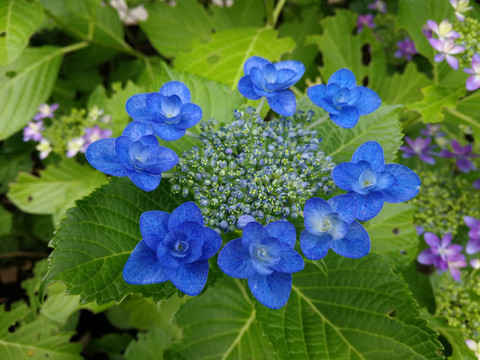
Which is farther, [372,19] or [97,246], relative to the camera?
[372,19]

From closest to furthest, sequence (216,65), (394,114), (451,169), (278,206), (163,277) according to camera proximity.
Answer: (163,277) → (278,206) → (394,114) → (216,65) → (451,169)

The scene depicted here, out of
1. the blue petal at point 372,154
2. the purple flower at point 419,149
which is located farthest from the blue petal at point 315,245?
the purple flower at point 419,149

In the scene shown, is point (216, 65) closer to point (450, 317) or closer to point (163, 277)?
point (163, 277)

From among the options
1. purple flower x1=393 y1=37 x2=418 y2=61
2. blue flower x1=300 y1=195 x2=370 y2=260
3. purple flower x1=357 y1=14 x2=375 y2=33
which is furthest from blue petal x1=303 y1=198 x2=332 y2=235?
purple flower x1=357 y1=14 x2=375 y2=33

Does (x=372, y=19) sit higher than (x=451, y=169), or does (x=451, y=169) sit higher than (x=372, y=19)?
(x=372, y=19)

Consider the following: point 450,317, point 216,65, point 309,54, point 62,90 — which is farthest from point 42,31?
point 450,317

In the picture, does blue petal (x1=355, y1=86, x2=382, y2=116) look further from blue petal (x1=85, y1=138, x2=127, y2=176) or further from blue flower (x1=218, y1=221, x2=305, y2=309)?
blue petal (x1=85, y1=138, x2=127, y2=176)

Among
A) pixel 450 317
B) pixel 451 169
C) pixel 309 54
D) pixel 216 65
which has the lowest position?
pixel 450 317
